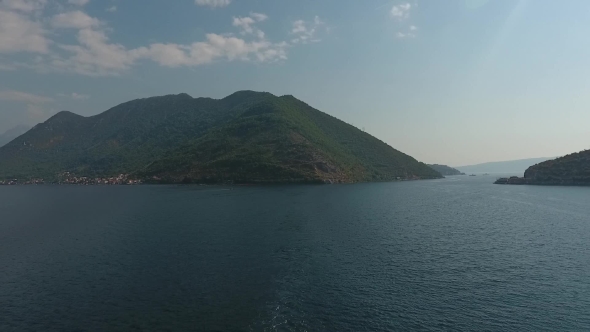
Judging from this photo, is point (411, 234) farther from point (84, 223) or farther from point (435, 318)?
point (84, 223)

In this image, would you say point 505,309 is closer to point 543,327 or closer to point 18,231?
point 543,327

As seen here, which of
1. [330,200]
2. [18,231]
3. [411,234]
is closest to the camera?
[411,234]

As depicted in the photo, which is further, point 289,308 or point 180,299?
point 180,299

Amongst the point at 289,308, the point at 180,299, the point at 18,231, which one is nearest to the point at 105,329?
the point at 180,299

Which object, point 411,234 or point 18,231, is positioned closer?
point 411,234

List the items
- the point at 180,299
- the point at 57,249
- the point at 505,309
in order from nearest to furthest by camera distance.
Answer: the point at 505,309 → the point at 180,299 → the point at 57,249

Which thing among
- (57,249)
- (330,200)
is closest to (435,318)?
(57,249)
